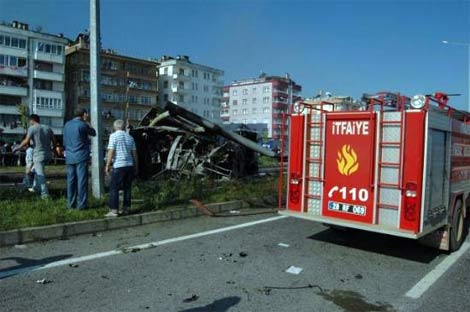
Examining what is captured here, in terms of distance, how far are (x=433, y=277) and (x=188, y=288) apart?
3264mm

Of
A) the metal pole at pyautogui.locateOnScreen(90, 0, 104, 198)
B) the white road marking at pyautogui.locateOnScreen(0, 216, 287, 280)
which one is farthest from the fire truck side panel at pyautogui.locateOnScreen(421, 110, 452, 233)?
the metal pole at pyautogui.locateOnScreen(90, 0, 104, 198)

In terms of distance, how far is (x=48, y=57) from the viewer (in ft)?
250

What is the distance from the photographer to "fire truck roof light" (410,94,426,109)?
6.24 metres

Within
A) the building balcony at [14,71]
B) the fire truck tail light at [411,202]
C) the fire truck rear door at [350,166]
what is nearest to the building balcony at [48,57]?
the building balcony at [14,71]

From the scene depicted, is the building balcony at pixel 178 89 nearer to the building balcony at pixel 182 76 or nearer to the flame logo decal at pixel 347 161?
the building balcony at pixel 182 76

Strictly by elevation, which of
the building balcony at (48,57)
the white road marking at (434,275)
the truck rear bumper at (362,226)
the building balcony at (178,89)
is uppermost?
the building balcony at (48,57)

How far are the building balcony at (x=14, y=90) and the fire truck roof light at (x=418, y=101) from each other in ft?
241

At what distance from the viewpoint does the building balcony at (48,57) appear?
7506 centimetres

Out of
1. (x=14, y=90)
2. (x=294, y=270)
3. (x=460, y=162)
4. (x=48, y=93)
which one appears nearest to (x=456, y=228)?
(x=460, y=162)

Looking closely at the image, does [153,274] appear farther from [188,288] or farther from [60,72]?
[60,72]

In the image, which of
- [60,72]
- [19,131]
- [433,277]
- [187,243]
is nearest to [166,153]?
[187,243]

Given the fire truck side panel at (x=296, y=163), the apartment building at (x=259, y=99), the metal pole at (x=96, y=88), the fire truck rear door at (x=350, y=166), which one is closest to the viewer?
the fire truck rear door at (x=350, y=166)

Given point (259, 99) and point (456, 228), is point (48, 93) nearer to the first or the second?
point (259, 99)

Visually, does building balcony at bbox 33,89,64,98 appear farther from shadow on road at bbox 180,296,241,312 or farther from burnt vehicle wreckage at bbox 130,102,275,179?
shadow on road at bbox 180,296,241,312
